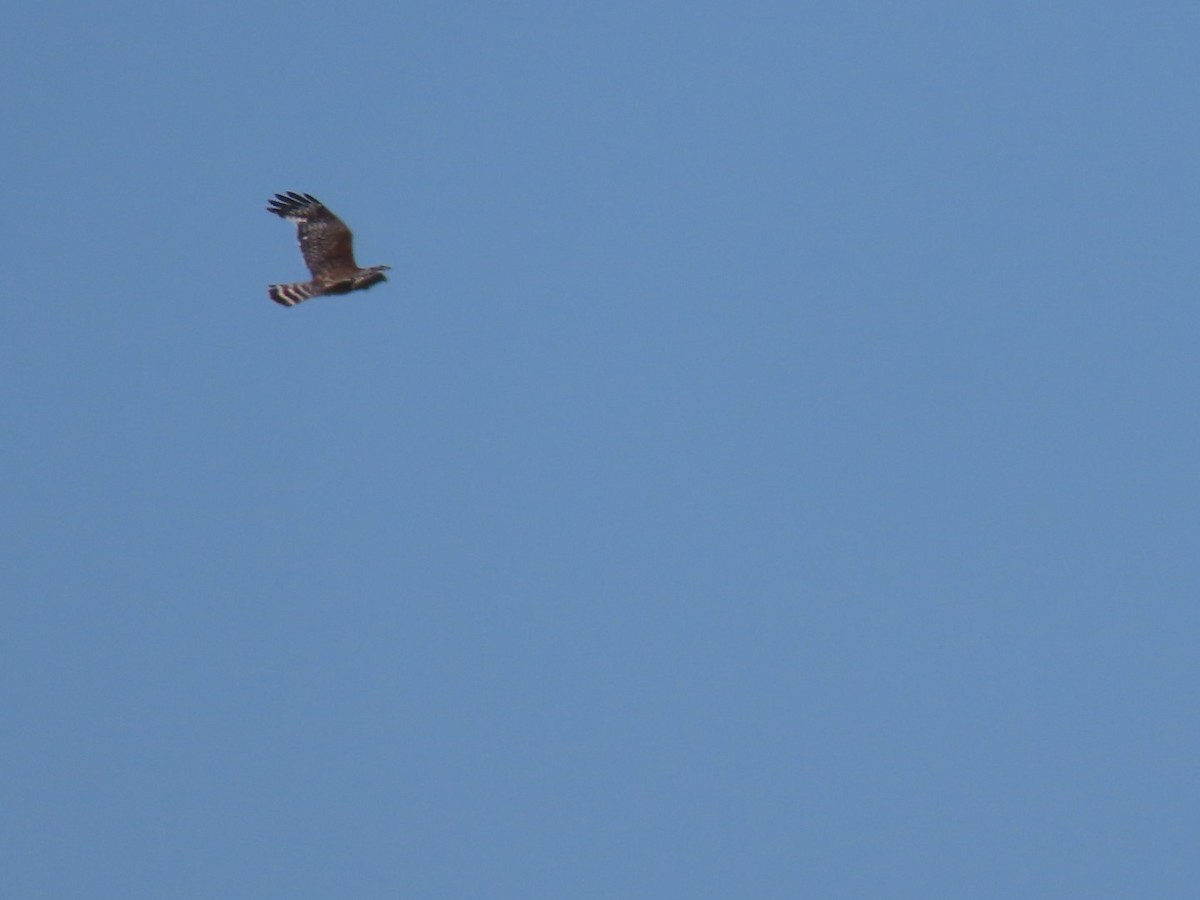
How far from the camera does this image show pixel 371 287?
30.2 meters

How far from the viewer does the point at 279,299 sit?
98.7 feet

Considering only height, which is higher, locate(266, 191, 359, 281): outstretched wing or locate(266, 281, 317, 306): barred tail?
locate(266, 191, 359, 281): outstretched wing

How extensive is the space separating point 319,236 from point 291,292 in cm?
149

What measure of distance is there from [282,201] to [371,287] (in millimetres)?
3211

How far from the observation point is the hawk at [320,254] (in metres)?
30.2

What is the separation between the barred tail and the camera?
3014 centimetres

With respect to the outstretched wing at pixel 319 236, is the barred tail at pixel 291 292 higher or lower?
lower

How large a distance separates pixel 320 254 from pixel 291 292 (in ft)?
3.79

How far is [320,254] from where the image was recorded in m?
31.0

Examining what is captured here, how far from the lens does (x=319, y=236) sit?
31109 millimetres

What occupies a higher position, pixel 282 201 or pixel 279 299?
pixel 282 201

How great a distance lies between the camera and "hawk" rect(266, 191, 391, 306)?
30.2 meters

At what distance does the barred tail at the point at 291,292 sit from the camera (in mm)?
30141

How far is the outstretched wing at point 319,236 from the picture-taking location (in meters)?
30.8
